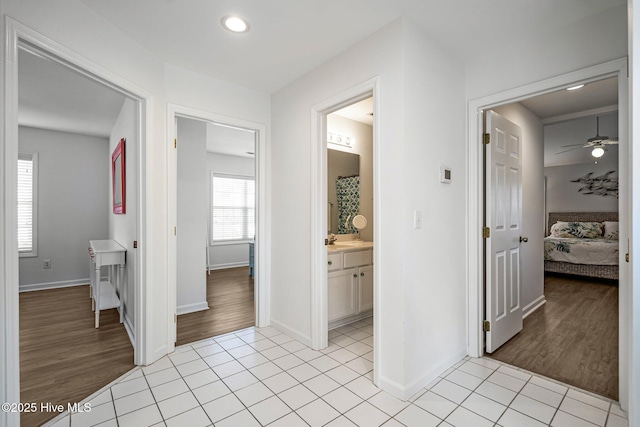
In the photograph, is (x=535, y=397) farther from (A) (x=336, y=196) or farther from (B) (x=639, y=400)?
(A) (x=336, y=196)

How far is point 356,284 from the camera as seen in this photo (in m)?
3.29

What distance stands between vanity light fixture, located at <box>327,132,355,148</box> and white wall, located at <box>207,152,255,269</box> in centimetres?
390

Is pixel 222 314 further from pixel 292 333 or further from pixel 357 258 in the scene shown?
pixel 357 258

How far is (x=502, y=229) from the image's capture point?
2.75 meters

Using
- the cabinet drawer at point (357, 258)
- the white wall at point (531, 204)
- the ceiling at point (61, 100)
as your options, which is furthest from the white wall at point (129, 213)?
the white wall at point (531, 204)

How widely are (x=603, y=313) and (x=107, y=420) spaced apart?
492 centimetres

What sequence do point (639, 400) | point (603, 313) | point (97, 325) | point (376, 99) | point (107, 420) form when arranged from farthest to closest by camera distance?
point (603, 313) → point (97, 325) → point (376, 99) → point (107, 420) → point (639, 400)

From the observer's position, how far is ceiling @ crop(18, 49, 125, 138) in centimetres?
294

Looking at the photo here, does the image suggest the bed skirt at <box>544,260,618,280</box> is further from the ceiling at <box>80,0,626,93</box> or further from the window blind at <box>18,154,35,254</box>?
the window blind at <box>18,154,35,254</box>

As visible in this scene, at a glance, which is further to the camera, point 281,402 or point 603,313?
point 603,313

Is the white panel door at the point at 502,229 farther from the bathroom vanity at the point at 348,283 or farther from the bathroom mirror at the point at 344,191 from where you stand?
the bathroom mirror at the point at 344,191

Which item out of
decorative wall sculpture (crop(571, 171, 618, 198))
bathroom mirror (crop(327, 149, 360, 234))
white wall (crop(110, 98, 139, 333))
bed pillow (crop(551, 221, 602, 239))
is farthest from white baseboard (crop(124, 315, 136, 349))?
decorative wall sculpture (crop(571, 171, 618, 198))

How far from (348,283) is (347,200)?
3.66 ft

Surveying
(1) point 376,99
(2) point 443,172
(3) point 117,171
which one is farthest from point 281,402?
(3) point 117,171
